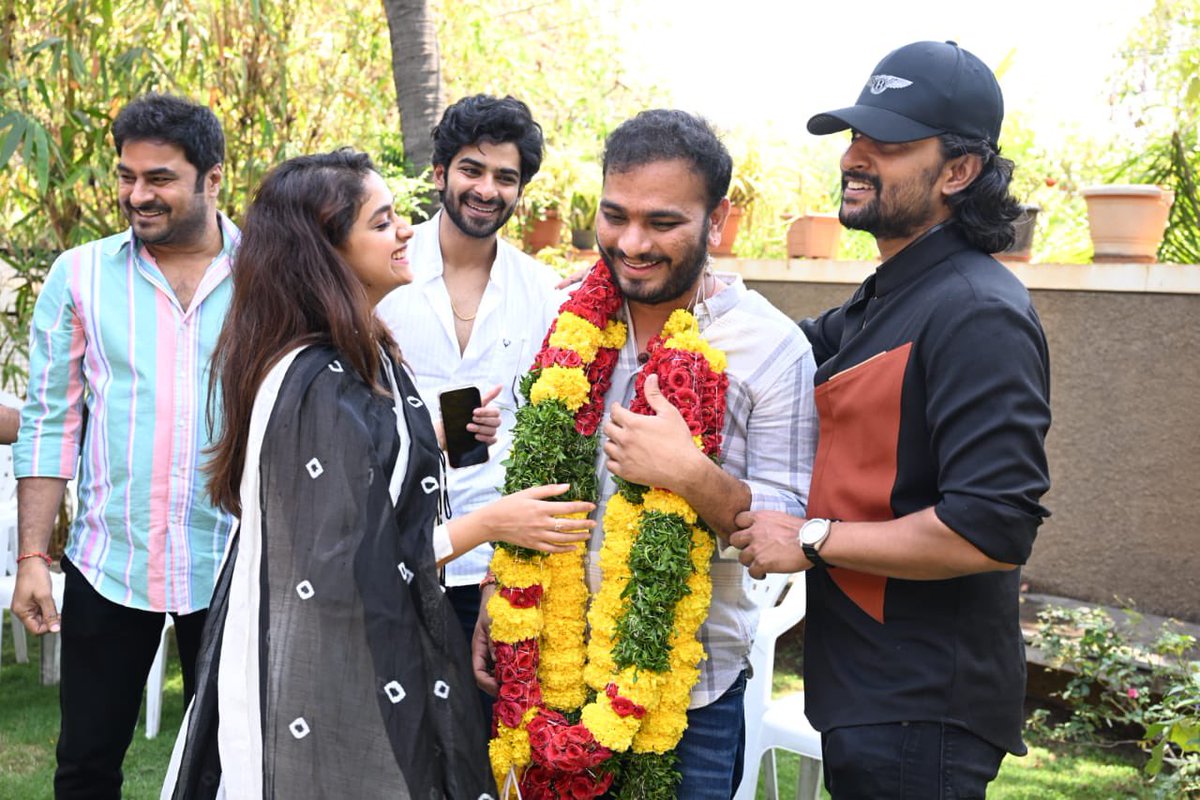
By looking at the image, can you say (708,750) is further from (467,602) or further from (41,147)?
(41,147)

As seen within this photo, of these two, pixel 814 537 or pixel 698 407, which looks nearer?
pixel 814 537

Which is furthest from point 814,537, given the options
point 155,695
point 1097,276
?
point 1097,276

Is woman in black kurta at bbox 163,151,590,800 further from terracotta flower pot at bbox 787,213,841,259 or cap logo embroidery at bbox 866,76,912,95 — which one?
terracotta flower pot at bbox 787,213,841,259

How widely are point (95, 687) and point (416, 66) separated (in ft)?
11.0

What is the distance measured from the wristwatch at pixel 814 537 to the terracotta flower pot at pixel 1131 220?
422 centimetres

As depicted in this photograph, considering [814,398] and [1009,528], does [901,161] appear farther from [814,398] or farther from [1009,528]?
[1009,528]

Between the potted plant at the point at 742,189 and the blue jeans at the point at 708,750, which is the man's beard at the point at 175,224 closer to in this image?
the blue jeans at the point at 708,750

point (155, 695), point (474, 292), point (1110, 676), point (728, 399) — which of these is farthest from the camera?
point (155, 695)

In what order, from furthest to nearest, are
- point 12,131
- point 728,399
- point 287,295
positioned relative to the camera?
point 12,131, point 728,399, point 287,295

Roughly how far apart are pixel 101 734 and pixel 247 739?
3.86ft

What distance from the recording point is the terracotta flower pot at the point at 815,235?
6910 mm

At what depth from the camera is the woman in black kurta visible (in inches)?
89.4

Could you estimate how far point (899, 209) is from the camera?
2320 mm

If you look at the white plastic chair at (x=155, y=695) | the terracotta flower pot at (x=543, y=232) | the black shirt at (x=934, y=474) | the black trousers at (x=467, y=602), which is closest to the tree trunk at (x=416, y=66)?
the terracotta flower pot at (x=543, y=232)
